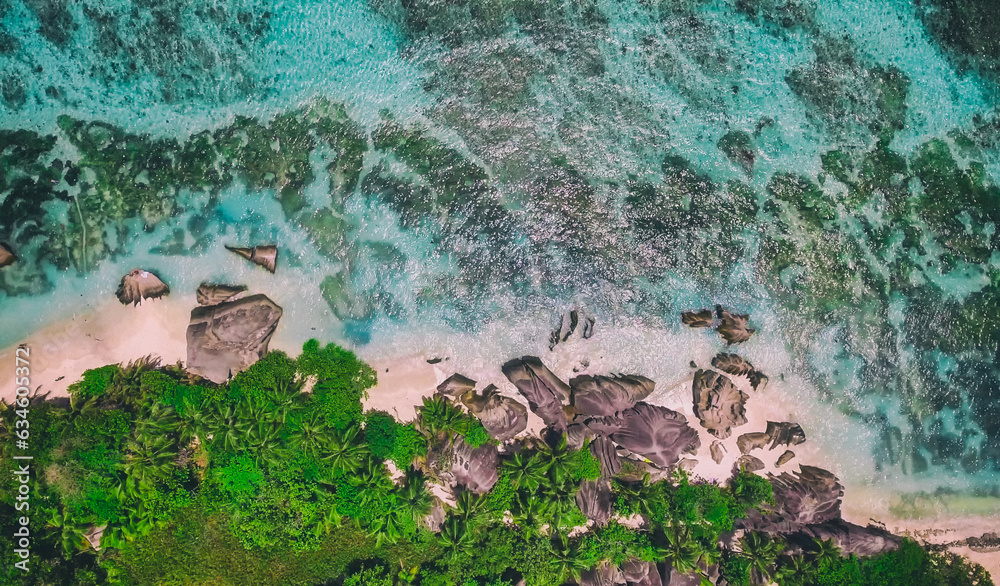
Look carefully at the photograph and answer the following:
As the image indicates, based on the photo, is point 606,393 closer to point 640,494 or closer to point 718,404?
point 640,494

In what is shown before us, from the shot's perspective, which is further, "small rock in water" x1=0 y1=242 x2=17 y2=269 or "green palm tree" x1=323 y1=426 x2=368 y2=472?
"small rock in water" x1=0 y1=242 x2=17 y2=269

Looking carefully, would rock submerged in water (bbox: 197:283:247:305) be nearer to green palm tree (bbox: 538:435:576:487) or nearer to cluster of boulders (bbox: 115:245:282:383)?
cluster of boulders (bbox: 115:245:282:383)

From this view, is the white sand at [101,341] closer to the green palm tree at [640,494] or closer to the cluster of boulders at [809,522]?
the green palm tree at [640,494]

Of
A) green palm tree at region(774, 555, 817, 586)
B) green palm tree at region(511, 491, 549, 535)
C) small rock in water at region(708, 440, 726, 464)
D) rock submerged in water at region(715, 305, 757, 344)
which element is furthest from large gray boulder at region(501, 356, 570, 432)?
green palm tree at region(774, 555, 817, 586)

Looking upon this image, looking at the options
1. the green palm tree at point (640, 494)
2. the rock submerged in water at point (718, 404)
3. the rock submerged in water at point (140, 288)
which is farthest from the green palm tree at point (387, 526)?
the rock submerged in water at point (718, 404)

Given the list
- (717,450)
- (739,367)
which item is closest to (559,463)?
(717,450)
